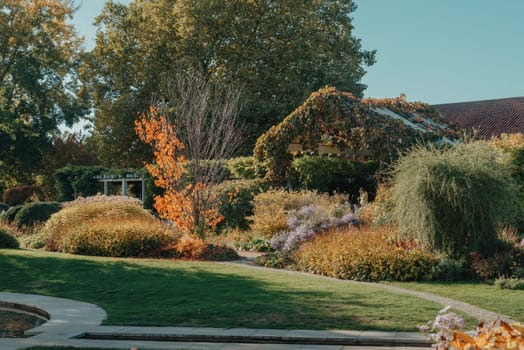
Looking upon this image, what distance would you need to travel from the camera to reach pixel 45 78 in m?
38.6

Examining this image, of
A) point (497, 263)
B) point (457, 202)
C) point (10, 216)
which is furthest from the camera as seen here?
point (10, 216)

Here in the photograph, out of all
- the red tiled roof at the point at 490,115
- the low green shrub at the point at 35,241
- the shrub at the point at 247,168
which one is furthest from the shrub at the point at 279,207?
the red tiled roof at the point at 490,115

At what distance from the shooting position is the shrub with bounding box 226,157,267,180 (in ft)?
71.8

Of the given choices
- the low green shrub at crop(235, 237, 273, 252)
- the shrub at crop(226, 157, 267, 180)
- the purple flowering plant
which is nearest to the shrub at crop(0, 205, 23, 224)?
the shrub at crop(226, 157, 267, 180)

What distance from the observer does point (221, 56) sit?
31.6 meters

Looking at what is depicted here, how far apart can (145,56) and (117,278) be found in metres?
22.9

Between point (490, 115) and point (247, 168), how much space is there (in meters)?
16.7

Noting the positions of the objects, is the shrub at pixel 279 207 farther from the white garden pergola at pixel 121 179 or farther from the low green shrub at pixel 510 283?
the white garden pergola at pixel 121 179

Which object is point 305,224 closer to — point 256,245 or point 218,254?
point 256,245

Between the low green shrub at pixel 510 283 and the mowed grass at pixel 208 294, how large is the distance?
2.18 metres

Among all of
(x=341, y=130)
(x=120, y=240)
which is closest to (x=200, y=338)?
(x=120, y=240)

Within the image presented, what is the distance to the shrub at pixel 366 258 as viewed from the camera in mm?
11859

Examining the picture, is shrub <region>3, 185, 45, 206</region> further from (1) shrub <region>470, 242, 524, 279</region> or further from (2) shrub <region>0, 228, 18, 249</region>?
(1) shrub <region>470, 242, 524, 279</region>

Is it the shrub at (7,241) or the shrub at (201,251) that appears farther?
the shrub at (7,241)
